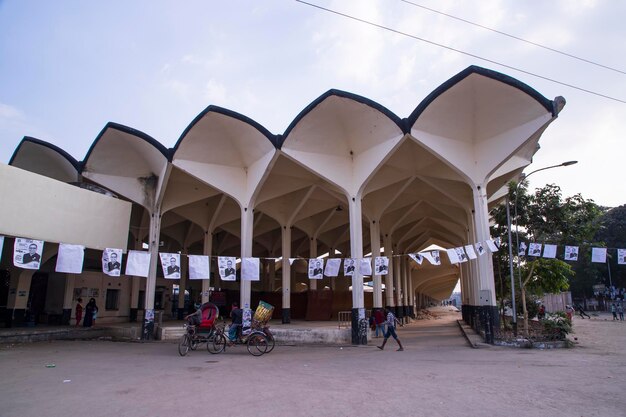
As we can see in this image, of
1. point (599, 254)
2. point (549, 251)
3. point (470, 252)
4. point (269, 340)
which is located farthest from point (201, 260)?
point (599, 254)

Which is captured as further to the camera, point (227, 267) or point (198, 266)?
point (227, 267)

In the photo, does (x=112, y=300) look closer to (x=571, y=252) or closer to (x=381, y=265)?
(x=381, y=265)

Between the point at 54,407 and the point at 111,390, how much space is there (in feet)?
3.70

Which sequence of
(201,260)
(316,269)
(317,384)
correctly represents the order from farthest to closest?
1. (316,269)
2. (201,260)
3. (317,384)

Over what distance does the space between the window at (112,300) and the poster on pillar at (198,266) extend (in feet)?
37.1

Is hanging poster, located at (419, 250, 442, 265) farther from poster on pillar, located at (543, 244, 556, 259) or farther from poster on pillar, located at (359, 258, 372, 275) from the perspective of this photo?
poster on pillar, located at (543, 244, 556, 259)

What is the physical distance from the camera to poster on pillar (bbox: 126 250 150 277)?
13977 millimetres

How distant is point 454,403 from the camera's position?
5480 mm

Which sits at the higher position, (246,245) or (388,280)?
(246,245)

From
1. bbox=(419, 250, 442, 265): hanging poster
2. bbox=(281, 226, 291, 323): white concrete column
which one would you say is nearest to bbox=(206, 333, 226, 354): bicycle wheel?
bbox=(419, 250, 442, 265): hanging poster

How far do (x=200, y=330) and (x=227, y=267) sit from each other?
3713mm

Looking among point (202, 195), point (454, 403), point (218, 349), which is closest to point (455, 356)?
point (454, 403)

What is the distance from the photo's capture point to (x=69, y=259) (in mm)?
12414

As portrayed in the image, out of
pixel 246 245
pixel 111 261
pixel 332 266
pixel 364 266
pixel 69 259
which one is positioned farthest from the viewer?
pixel 246 245
